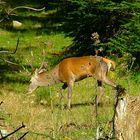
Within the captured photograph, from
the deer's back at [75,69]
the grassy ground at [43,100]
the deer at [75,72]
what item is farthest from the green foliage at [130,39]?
the deer's back at [75,69]

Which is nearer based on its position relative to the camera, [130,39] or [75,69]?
[75,69]

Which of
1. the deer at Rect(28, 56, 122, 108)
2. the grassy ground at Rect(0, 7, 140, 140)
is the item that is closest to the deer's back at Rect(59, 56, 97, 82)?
the deer at Rect(28, 56, 122, 108)

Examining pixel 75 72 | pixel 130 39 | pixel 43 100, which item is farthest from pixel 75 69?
pixel 130 39

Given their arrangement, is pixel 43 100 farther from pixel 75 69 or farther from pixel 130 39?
pixel 130 39

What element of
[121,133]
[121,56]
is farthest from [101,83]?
[121,133]

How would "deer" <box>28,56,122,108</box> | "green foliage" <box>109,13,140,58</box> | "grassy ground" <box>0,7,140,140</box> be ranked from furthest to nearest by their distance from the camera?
"green foliage" <box>109,13,140,58</box>, "deer" <box>28,56,122,108</box>, "grassy ground" <box>0,7,140,140</box>

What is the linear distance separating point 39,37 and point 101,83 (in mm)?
10611

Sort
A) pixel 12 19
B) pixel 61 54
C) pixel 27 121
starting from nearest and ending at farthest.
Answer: pixel 27 121
pixel 61 54
pixel 12 19

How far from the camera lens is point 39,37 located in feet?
81.0

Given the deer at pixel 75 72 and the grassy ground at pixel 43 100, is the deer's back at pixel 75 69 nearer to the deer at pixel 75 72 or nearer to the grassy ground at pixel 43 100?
the deer at pixel 75 72

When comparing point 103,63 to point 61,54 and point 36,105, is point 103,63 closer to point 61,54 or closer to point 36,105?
point 36,105

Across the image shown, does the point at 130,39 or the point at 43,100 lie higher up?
the point at 130,39

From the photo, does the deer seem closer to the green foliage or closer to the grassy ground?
the grassy ground

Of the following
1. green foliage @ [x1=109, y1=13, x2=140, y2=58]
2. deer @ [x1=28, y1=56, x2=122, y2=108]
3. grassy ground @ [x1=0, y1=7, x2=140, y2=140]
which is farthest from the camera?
green foliage @ [x1=109, y1=13, x2=140, y2=58]
